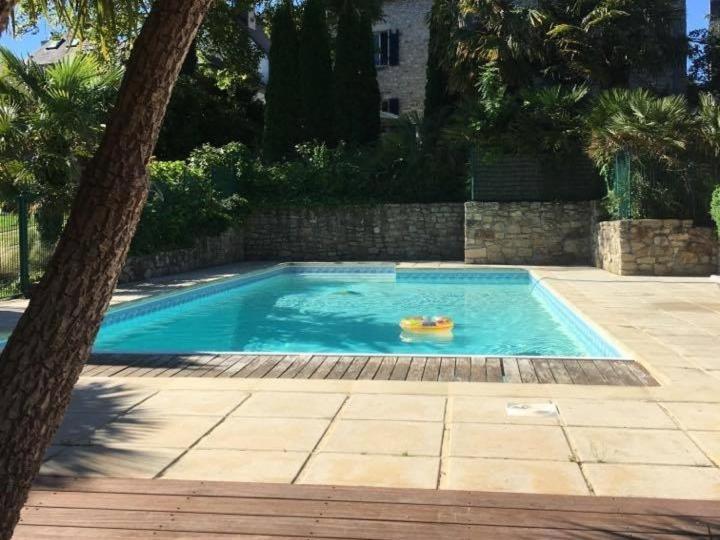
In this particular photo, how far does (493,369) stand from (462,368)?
0.26 metres

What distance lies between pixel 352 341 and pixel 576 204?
29.5 feet

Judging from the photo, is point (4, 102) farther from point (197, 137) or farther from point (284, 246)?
point (197, 137)

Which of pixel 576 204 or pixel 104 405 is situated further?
pixel 576 204

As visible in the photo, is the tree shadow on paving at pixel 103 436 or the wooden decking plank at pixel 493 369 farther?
the wooden decking plank at pixel 493 369

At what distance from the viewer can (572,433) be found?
4.46 m

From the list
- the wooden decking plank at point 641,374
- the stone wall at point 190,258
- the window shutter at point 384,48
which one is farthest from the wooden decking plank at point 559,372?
the window shutter at point 384,48

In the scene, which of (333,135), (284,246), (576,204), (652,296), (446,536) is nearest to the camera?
(446,536)

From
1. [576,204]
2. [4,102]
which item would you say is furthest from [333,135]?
[4,102]

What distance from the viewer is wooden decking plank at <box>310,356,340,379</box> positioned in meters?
6.18

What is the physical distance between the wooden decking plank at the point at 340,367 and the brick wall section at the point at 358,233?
12047 millimetres

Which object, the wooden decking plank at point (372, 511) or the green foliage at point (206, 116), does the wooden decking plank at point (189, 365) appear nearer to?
the wooden decking plank at point (372, 511)

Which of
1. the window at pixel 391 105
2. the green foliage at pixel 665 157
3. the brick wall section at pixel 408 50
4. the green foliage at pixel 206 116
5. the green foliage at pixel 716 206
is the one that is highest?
the brick wall section at pixel 408 50

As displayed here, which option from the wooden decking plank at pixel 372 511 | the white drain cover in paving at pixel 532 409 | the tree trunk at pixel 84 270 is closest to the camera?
the tree trunk at pixel 84 270

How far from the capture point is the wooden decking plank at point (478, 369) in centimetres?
602
